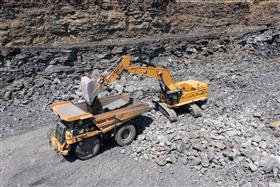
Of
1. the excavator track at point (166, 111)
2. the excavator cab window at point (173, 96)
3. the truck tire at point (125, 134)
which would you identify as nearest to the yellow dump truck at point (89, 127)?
the truck tire at point (125, 134)

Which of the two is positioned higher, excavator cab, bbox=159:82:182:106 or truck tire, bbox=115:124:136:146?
excavator cab, bbox=159:82:182:106

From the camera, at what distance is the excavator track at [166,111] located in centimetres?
1043

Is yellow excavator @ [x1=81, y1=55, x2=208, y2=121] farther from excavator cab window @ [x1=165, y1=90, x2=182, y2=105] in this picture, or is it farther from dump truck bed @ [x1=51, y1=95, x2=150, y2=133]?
dump truck bed @ [x1=51, y1=95, x2=150, y2=133]

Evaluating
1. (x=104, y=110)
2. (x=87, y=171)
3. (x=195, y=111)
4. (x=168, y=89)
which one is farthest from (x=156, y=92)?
(x=87, y=171)

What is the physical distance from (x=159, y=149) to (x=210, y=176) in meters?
1.68

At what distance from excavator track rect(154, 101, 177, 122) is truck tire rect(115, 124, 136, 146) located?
5.27ft

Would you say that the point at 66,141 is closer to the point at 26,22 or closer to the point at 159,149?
the point at 159,149

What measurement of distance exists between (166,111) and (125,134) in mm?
1948

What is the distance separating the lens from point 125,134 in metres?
9.43

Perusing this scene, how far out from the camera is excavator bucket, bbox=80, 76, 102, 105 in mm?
8586

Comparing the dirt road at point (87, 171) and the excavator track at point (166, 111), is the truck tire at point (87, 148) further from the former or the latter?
the excavator track at point (166, 111)

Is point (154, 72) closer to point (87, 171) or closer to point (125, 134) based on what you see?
point (125, 134)

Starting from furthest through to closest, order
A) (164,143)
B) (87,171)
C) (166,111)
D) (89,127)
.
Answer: (166,111), (164,143), (89,127), (87,171)

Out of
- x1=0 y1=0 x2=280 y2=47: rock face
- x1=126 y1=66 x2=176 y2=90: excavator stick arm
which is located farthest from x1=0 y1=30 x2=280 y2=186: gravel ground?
x1=0 y1=0 x2=280 y2=47: rock face
